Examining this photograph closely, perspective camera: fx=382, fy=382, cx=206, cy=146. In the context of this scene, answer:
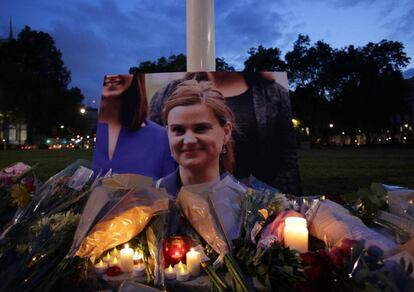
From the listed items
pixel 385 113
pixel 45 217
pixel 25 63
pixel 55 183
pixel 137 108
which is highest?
pixel 25 63

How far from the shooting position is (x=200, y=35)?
14.4ft

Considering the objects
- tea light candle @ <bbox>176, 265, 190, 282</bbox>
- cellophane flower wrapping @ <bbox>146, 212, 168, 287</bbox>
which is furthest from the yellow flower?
tea light candle @ <bbox>176, 265, 190, 282</bbox>

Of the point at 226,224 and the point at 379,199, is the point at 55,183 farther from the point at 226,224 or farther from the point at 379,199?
the point at 379,199

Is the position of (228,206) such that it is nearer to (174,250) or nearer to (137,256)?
(174,250)

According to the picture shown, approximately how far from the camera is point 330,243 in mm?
2154

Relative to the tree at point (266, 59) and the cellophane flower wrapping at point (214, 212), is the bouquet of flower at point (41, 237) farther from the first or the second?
the tree at point (266, 59)

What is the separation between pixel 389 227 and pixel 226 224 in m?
1.03

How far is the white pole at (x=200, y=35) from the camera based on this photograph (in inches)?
172

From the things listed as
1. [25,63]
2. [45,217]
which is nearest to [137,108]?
[45,217]

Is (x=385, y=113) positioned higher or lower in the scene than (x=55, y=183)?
Answer: higher

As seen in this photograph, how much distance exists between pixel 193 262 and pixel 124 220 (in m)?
0.44

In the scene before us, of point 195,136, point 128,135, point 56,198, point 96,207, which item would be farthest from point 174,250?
point 128,135

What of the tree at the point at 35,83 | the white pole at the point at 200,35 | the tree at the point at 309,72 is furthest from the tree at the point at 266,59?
the white pole at the point at 200,35

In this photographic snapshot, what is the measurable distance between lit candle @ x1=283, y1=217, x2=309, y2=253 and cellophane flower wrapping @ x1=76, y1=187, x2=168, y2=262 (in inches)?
27.5
